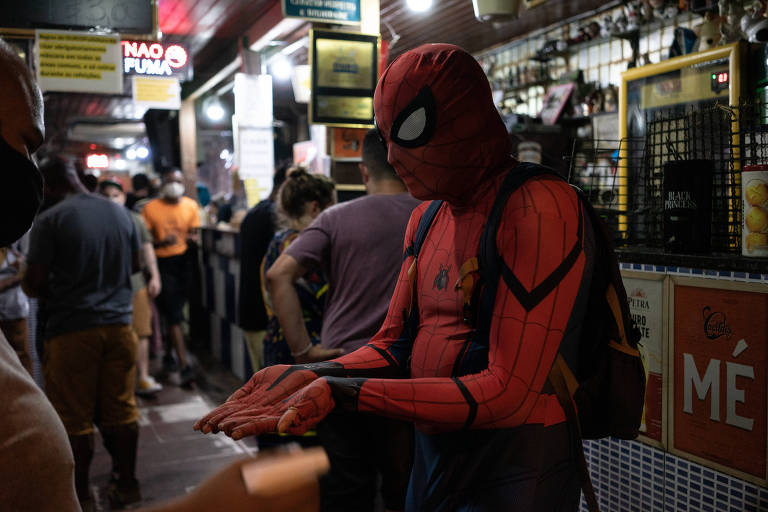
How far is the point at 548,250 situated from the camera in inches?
46.8

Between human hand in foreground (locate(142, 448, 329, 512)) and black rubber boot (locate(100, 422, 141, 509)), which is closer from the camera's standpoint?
human hand in foreground (locate(142, 448, 329, 512))

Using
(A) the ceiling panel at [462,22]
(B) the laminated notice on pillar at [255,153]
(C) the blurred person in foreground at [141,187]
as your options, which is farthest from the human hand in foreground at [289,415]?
(C) the blurred person in foreground at [141,187]

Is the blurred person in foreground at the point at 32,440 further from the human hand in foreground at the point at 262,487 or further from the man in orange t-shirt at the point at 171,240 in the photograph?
the man in orange t-shirt at the point at 171,240

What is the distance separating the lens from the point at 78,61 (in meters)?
5.14

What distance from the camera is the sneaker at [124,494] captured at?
3580 mm

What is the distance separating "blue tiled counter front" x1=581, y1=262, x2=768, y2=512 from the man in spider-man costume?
0.83m

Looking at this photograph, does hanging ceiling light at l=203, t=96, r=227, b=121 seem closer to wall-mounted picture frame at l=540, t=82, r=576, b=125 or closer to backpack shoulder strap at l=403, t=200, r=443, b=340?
wall-mounted picture frame at l=540, t=82, r=576, b=125

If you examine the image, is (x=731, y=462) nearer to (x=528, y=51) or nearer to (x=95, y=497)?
(x=95, y=497)

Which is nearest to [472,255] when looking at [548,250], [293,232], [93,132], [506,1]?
[548,250]

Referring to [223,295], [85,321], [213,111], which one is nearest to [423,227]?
[85,321]

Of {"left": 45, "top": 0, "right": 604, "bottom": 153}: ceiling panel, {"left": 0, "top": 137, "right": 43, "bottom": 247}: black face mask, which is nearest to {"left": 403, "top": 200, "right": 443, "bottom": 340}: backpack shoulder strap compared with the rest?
{"left": 0, "top": 137, "right": 43, "bottom": 247}: black face mask

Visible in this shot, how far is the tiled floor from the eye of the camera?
3822 mm

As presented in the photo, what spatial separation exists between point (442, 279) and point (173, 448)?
364 centimetres

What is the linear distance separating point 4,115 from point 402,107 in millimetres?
684
